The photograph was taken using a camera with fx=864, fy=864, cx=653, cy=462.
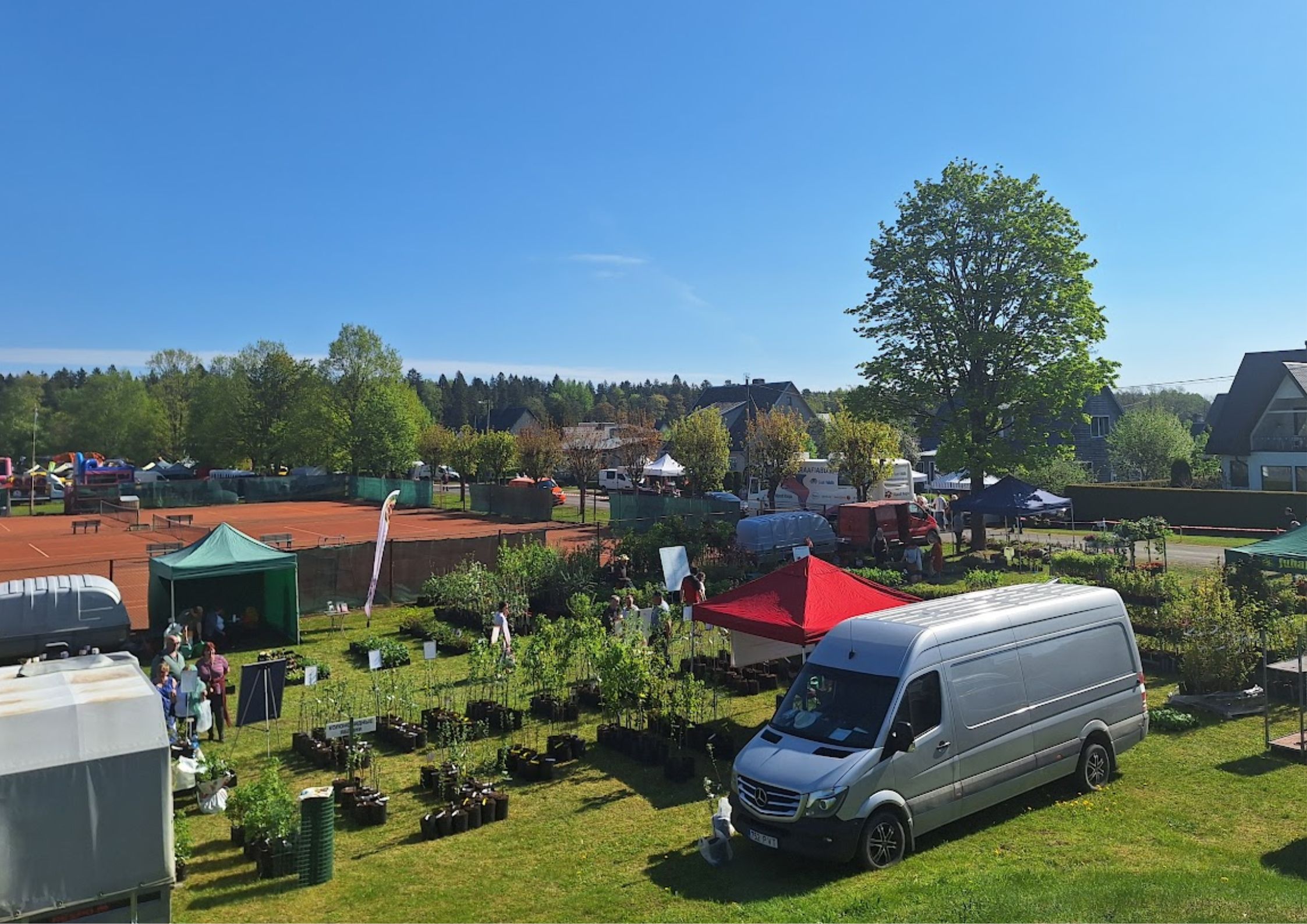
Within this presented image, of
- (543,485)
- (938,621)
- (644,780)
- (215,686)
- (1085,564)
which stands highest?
(543,485)

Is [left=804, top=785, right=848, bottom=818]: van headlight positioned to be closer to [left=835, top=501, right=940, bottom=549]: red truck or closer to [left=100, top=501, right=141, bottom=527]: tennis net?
[left=835, top=501, right=940, bottom=549]: red truck

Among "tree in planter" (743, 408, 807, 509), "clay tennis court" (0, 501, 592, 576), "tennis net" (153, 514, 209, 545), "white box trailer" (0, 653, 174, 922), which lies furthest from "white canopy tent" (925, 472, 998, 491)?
"white box trailer" (0, 653, 174, 922)

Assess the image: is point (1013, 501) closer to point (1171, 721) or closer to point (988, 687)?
point (1171, 721)

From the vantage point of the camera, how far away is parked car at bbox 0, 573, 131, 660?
16781 mm

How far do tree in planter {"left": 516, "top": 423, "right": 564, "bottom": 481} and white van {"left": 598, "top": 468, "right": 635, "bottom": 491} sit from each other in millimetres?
6047

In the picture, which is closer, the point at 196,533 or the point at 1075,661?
the point at 1075,661

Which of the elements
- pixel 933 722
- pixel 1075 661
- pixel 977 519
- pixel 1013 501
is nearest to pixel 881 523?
pixel 977 519

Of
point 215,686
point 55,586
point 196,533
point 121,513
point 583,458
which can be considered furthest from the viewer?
point 121,513

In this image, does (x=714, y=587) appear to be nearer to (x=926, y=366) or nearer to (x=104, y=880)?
(x=926, y=366)

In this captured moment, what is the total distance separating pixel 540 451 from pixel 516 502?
673cm

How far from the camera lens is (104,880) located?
6562mm

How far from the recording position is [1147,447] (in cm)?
5403

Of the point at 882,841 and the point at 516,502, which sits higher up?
the point at 516,502

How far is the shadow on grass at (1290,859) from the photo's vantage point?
25.6ft
